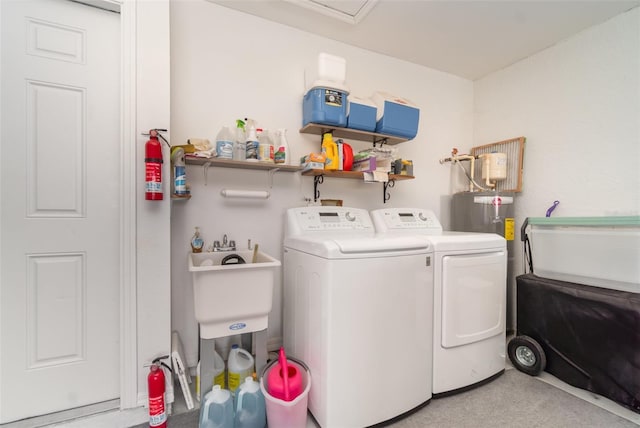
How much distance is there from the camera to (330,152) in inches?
78.9

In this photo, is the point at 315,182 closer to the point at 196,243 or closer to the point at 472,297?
the point at 196,243

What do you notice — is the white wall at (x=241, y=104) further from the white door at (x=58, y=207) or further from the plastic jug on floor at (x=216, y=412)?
the plastic jug on floor at (x=216, y=412)

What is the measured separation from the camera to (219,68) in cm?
194

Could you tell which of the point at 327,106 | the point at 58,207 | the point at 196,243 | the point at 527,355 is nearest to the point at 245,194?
the point at 196,243

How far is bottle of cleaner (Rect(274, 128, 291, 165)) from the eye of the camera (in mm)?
1837

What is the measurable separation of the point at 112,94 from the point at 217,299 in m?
1.25

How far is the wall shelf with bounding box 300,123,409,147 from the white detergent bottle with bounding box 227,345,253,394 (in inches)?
60.6

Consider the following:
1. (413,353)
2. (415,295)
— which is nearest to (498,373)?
(413,353)

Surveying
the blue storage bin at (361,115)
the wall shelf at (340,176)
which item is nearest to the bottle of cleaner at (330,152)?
the wall shelf at (340,176)

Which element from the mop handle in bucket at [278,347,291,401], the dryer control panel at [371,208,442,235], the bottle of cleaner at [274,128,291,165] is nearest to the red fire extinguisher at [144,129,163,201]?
the bottle of cleaner at [274,128,291,165]

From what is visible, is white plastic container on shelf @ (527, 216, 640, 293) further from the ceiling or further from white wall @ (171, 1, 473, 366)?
the ceiling

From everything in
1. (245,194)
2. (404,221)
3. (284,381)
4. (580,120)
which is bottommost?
(284,381)

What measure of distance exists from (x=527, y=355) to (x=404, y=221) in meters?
1.20

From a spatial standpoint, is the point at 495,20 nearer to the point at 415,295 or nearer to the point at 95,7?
the point at 415,295
